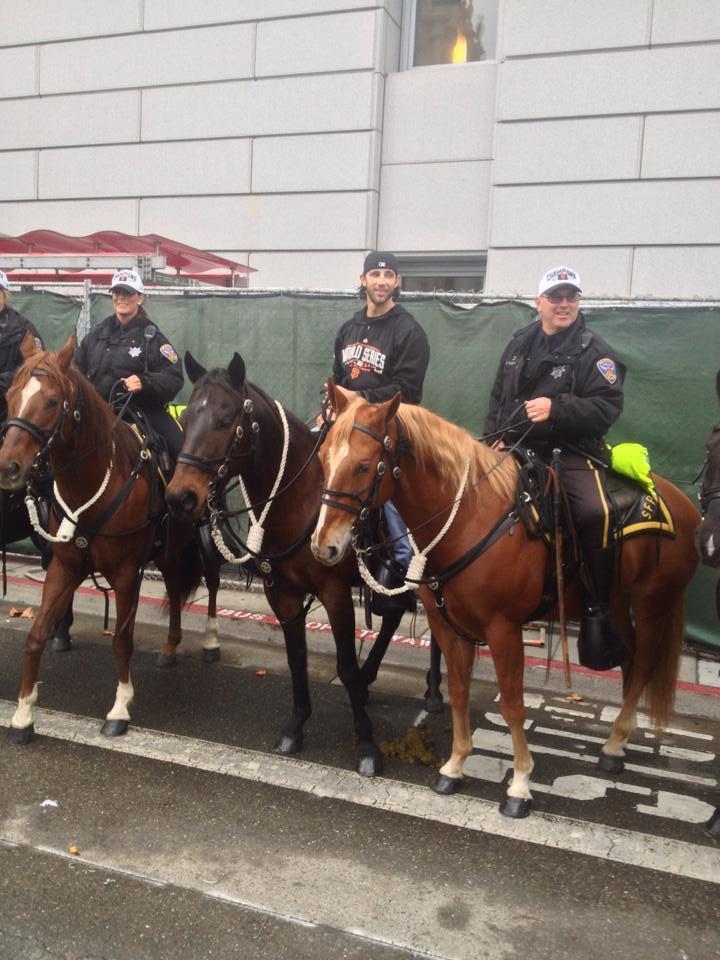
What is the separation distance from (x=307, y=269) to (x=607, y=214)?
13.3 ft

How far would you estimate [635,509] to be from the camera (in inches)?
170

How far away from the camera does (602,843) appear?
3.66m

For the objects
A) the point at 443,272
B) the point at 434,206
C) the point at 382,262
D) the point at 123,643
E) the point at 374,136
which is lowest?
the point at 123,643

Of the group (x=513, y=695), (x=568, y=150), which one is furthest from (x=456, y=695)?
(x=568, y=150)

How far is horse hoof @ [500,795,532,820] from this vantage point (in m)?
3.87

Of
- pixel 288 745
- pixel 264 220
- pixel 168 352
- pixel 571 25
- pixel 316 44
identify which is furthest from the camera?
pixel 264 220

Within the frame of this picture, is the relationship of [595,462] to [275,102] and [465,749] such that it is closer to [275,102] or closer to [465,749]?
[465,749]

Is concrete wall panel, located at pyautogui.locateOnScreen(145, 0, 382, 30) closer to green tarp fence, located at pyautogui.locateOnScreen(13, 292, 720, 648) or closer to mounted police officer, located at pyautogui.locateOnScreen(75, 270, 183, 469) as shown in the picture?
green tarp fence, located at pyautogui.locateOnScreen(13, 292, 720, 648)

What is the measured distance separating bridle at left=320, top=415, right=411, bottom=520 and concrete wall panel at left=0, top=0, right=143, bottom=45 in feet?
35.3

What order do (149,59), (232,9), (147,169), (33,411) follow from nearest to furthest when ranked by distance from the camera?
(33,411) → (232,9) → (149,59) → (147,169)

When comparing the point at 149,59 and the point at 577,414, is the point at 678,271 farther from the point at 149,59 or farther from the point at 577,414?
the point at 149,59

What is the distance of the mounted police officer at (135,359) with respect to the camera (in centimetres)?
539

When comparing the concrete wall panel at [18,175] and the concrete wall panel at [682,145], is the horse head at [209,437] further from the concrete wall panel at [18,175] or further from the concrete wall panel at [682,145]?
the concrete wall panel at [18,175]

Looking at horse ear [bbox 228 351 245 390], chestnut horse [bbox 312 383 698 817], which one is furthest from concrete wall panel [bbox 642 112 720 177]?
horse ear [bbox 228 351 245 390]
